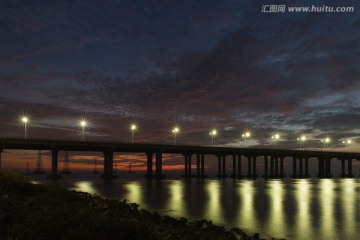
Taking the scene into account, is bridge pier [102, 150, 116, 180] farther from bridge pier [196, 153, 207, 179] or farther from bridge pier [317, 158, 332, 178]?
bridge pier [317, 158, 332, 178]

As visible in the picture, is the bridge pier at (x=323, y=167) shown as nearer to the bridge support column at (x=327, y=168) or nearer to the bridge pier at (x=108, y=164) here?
the bridge support column at (x=327, y=168)

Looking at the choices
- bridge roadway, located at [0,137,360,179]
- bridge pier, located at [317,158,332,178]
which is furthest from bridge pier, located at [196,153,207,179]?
bridge pier, located at [317,158,332,178]

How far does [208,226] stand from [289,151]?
147m

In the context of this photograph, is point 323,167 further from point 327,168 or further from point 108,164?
point 108,164

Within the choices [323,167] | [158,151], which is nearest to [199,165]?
[158,151]

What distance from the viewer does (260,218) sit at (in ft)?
103

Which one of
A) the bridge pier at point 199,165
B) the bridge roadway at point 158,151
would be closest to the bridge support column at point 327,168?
the bridge roadway at point 158,151

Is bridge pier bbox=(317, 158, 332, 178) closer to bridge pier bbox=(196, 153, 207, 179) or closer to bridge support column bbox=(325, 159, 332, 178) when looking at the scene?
bridge support column bbox=(325, 159, 332, 178)

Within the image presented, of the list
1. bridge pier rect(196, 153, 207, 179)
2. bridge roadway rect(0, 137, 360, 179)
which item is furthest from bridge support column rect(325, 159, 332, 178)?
bridge pier rect(196, 153, 207, 179)

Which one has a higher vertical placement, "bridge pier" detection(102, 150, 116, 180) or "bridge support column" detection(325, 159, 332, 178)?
"bridge pier" detection(102, 150, 116, 180)

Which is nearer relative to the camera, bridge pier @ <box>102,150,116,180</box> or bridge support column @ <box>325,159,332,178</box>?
bridge pier @ <box>102,150,116,180</box>

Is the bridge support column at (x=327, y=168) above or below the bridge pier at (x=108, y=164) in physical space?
below

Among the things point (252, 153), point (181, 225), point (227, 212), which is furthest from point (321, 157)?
point (181, 225)

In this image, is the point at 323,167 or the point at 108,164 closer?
the point at 108,164
